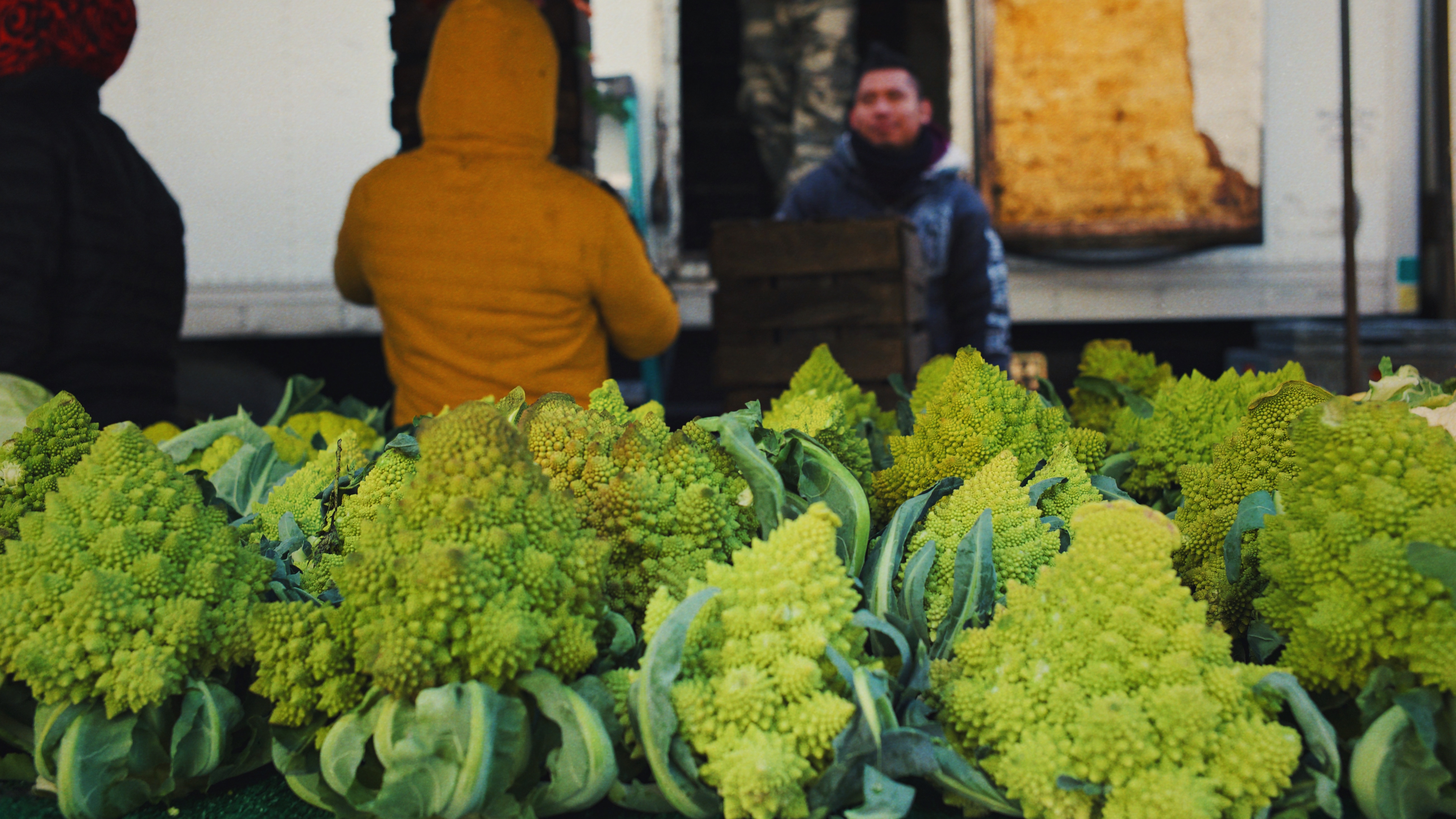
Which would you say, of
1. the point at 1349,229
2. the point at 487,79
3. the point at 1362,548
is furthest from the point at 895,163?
the point at 1362,548

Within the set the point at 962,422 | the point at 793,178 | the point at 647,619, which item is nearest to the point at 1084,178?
the point at 793,178


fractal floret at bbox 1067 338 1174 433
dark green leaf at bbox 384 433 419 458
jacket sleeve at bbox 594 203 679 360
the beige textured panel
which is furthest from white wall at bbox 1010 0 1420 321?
dark green leaf at bbox 384 433 419 458

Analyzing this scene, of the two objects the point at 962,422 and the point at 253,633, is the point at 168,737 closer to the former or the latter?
the point at 253,633

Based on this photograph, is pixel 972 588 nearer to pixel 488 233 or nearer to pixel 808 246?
pixel 488 233

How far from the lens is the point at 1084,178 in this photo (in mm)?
4398

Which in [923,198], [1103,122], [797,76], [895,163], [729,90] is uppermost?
[729,90]

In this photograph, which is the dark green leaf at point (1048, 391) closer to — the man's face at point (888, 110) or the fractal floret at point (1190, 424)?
the fractal floret at point (1190, 424)

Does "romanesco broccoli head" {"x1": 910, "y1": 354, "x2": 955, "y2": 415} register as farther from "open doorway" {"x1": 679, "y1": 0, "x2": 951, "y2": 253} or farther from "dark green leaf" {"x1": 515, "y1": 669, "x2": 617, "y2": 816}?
"open doorway" {"x1": 679, "y1": 0, "x2": 951, "y2": 253}

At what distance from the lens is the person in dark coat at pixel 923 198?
2961 mm

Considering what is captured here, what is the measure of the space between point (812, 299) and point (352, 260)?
112 cm

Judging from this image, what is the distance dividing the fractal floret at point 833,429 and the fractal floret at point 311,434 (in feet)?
2.20

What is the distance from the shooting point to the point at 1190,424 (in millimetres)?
1158

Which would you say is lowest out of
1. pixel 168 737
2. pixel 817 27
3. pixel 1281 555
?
pixel 168 737

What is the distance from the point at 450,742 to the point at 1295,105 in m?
5.02
